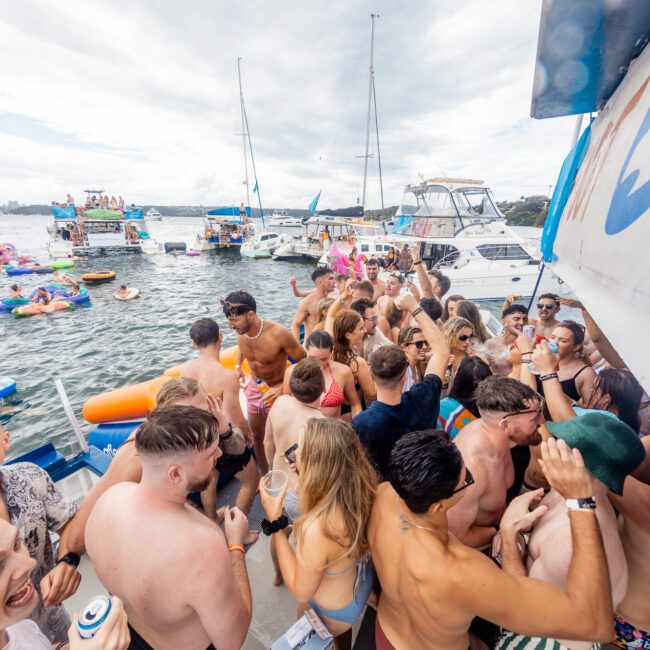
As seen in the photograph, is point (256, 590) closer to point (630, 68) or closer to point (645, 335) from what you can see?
point (645, 335)

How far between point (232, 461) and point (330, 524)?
4.20 feet

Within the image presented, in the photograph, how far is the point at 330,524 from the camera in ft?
4.65

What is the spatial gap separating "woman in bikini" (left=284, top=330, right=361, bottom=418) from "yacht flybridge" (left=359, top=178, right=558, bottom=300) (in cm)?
985

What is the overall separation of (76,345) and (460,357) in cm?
1202

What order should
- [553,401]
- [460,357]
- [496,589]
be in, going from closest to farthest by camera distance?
1. [496,589]
2. [553,401]
3. [460,357]

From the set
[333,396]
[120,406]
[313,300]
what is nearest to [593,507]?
[333,396]

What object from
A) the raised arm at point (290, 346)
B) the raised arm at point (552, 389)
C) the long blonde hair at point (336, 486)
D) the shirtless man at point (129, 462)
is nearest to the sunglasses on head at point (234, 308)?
the raised arm at point (290, 346)

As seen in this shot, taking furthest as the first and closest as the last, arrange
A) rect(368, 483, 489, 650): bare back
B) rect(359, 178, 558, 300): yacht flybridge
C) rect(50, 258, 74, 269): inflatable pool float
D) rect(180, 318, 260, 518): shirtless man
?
1. rect(50, 258, 74, 269): inflatable pool float
2. rect(359, 178, 558, 300): yacht flybridge
3. rect(180, 318, 260, 518): shirtless man
4. rect(368, 483, 489, 650): bare back

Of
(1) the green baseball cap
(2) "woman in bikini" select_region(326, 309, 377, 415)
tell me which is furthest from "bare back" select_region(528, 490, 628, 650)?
(2) "woman in bikini" select_region(326, 309, 377, 415)

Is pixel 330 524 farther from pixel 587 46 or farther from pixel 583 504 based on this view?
pixel 587 46

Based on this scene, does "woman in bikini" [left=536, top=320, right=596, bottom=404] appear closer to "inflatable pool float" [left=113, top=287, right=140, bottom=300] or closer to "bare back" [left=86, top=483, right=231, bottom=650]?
"bare back" [left=86, top=483, right=231, bottom=650]

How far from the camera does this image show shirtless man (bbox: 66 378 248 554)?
1686 millimetres

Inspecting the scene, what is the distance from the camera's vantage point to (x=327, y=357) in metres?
2.76

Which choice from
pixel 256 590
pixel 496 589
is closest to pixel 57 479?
pixel 256 590
